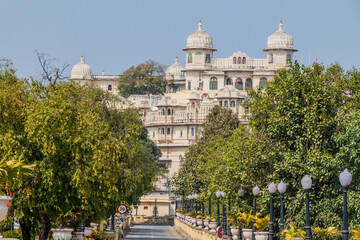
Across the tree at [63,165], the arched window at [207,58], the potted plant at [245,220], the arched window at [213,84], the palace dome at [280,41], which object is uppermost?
the palace dome at [280,41]

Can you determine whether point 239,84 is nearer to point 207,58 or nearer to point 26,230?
point 207,58

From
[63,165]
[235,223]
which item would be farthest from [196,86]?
[63,165]

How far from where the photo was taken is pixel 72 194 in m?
34.5

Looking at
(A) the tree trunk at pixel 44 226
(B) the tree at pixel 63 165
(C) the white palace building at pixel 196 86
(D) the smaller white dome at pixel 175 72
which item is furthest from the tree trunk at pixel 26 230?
(D) the smaller white dome at pixel 175 72

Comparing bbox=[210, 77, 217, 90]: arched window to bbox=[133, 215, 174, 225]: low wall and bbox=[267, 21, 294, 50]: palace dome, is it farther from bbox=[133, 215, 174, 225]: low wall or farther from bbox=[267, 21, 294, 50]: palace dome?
bbox=[133, 215, 174, 225]: low wall

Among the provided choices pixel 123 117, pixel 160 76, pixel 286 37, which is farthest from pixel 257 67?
→ pixel 123 117

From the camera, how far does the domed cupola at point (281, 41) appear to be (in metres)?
169

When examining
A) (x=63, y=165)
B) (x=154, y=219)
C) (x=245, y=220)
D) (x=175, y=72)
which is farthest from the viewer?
(x=175, y=72)

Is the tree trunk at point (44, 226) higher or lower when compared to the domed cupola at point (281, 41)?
lower

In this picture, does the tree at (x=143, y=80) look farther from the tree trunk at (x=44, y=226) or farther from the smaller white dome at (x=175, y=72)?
the tree trunk at (x=44, y=226)

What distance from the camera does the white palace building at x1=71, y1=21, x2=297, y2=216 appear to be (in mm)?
151875

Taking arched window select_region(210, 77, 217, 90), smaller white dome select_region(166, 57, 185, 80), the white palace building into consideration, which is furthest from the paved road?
smaller white dome select_region(166, 57, 185, 80)

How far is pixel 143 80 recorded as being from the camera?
596 ft

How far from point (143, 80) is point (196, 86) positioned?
1611cm
